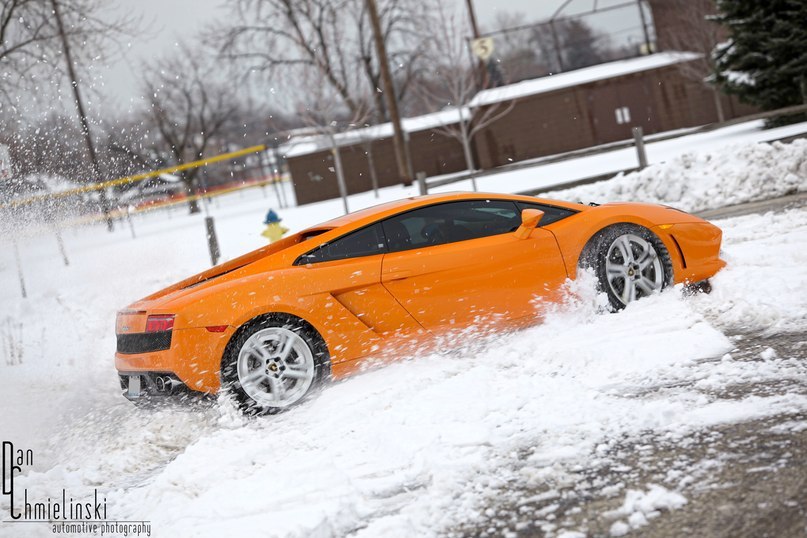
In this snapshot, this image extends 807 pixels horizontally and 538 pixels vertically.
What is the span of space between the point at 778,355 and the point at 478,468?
201cm

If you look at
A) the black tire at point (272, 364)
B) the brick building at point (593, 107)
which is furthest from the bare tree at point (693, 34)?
the black tire at point (272, 364)

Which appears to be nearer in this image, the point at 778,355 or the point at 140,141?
the point at 778,355

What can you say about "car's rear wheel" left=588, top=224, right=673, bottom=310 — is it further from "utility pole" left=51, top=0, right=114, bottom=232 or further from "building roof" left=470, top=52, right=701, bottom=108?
"building roof" left=470, top=52, right=701, bottom=108

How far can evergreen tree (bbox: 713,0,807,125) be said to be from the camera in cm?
2114

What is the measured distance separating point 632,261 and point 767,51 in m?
18.1

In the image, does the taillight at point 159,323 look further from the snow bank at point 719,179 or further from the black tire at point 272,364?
the snow bank at point 719,179

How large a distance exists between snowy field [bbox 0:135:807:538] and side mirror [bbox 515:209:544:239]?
0.50m

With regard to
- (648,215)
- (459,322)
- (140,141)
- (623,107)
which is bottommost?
(459,322)

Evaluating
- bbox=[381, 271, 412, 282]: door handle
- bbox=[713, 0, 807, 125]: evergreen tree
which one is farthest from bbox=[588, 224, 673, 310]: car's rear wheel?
bbox=[713, 0, 807, 125]: evergreen tree

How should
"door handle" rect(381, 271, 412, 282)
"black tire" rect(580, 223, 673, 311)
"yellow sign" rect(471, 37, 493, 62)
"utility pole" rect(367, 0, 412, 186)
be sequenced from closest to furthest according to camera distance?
1. "door handle" rect(381, 271, 412, 282)
2. "black tire" rect(580, 223, 673, 311)
3. "utility pole" rect(367, 0, 412, 186)
4. "yellow sign" rect(471, 37, 493, 62)

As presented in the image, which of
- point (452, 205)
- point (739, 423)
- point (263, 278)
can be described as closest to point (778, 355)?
point (739, 423)

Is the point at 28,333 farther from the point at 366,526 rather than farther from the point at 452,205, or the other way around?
the point at 366,526

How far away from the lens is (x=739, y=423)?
381 cm

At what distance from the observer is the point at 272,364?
17.8 feet
